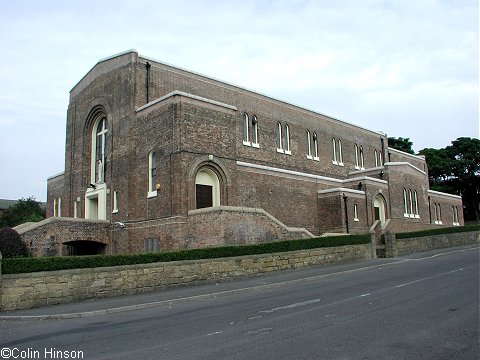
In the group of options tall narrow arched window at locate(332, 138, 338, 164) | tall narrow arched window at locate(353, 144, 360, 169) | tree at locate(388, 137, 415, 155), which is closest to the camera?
tall narrow arched window at locate(332, 138, 338, 164)

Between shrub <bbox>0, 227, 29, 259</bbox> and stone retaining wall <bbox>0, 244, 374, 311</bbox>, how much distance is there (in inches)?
110

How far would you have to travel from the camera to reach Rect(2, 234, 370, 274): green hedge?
50.4 feet

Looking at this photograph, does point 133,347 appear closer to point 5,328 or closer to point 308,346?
point 308,346

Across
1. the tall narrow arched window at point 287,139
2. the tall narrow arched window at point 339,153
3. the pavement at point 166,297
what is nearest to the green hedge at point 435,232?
the pavement at point 166,297

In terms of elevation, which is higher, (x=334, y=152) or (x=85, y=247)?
(x=334, y=152)

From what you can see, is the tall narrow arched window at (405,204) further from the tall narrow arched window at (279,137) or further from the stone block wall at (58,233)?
the stone block wall at (58,233)

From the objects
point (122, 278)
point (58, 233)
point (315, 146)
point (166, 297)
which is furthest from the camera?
point (315, 146)

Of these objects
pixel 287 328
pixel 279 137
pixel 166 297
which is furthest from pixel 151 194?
pixel 287 328

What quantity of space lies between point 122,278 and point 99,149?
17542 mm

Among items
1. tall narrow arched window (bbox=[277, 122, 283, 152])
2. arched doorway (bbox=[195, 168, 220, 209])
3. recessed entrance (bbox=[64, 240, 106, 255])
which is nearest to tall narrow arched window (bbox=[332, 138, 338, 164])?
tall narrow arched window (bbox=[277, 122, 283, 152])

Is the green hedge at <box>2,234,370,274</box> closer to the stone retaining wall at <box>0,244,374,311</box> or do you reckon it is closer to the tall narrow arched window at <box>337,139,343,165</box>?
the stone retaining wall at <box>0,244,374,311</box>

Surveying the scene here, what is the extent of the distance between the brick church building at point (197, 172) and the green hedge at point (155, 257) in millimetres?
1706

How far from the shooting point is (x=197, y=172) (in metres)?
25.6

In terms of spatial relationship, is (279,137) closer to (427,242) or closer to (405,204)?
(405,204)
